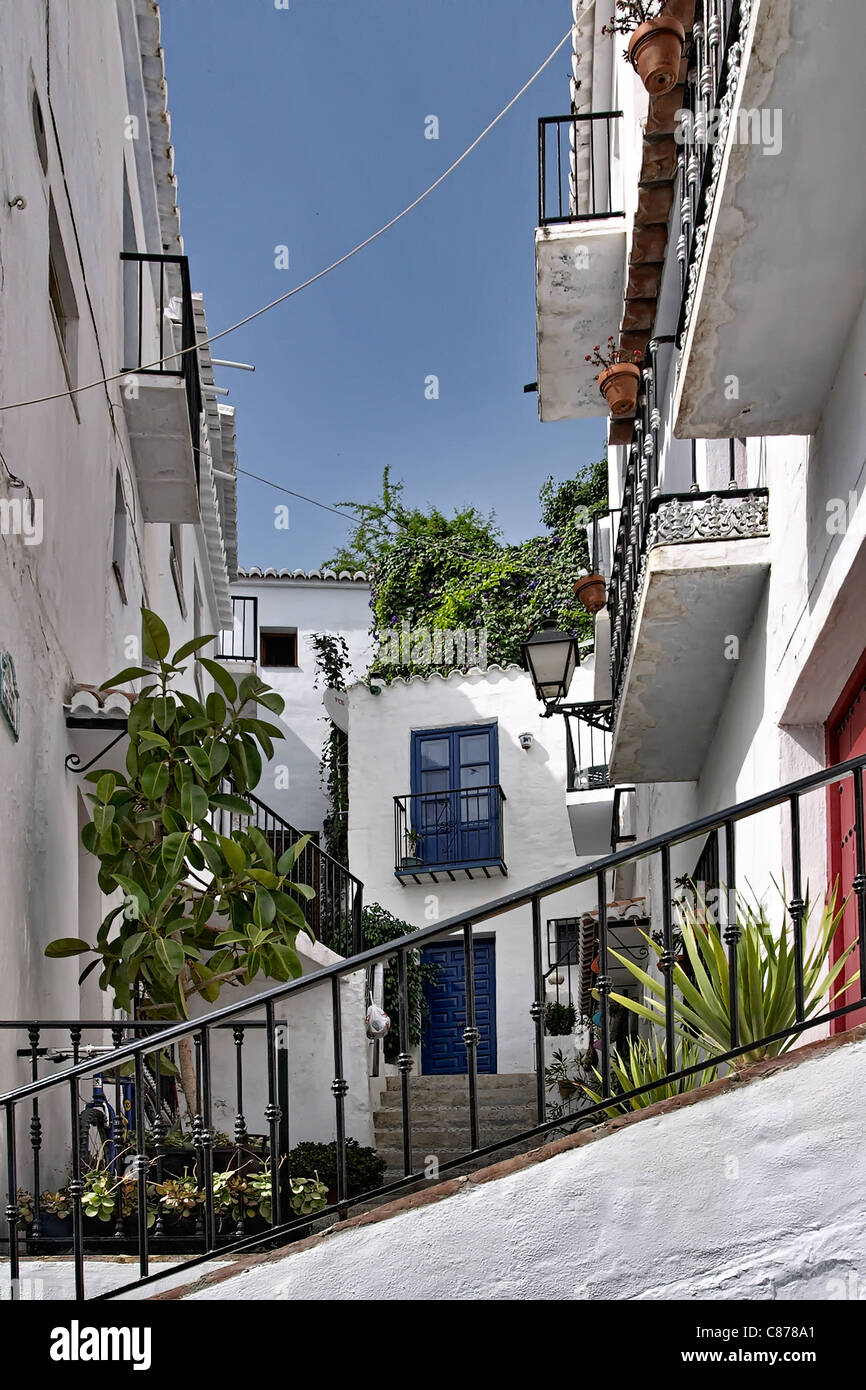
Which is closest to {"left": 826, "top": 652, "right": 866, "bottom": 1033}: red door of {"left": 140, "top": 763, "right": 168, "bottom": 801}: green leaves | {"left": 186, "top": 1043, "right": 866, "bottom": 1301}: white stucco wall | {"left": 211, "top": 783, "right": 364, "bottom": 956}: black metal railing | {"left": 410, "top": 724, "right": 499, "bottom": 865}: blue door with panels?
{"left": 186, "top": 1043, "right": 866, "bottom": 1301}: white stucco wall

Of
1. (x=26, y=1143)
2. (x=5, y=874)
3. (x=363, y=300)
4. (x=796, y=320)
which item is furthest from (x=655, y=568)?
(x=363, y=300)

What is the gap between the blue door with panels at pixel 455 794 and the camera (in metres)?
20.8

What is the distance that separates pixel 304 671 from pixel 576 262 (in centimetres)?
1491

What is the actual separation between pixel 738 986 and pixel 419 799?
1658cm

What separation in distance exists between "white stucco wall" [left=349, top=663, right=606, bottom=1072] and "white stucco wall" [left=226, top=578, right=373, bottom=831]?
2412 millimetres

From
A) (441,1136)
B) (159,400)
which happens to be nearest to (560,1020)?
(441,1136)

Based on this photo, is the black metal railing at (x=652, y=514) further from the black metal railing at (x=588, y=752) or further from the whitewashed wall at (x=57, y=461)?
the whitewashed wall at (x=57, y=461)

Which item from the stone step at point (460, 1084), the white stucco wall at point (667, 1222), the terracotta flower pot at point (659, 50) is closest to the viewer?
the white stucco wall at point (667, 1222)

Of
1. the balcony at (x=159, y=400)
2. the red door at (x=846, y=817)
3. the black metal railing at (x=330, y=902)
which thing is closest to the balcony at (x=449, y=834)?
the black metal railing at (x=330, y=902)

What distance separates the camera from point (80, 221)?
362 inches

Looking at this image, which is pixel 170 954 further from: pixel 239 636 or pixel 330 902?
pixel 239 636

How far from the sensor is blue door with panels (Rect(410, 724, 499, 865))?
20828 mm

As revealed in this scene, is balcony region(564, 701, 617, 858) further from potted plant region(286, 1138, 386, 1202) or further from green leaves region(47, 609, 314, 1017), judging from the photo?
green leaves region(47, 609, 314, 1017)

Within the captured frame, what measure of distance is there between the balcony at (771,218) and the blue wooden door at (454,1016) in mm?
14511
